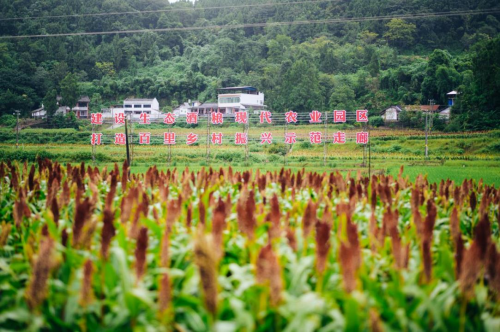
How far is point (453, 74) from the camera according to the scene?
36062 mm

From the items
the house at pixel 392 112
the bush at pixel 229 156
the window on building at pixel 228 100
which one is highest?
the window on building at pixel 228 100

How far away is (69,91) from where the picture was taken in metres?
40.7

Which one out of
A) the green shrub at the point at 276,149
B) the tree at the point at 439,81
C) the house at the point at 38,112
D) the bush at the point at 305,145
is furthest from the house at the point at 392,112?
the house at the point at 38,112

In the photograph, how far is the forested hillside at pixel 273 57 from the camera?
35.8 m

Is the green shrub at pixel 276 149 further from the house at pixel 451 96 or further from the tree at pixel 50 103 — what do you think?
the tree at pixel 50 103

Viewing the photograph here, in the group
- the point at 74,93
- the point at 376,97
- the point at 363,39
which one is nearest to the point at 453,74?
the point at 376,97

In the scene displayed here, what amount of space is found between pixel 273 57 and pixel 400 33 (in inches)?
639

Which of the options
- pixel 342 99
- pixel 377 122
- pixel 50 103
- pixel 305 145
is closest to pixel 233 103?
pixel 342 99

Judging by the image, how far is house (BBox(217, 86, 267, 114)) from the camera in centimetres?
4131

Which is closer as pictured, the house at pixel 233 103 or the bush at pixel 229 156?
the bush at pixel 229 156

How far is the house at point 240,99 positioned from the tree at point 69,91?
43.5ft

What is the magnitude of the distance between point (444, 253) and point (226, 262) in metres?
0.72

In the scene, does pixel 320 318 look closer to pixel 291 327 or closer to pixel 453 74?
pixel 291 327

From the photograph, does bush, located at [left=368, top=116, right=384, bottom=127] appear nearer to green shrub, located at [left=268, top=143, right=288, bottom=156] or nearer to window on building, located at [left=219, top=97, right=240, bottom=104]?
green shrub, located at [left=268, top=143, right=288, bottom=156]
